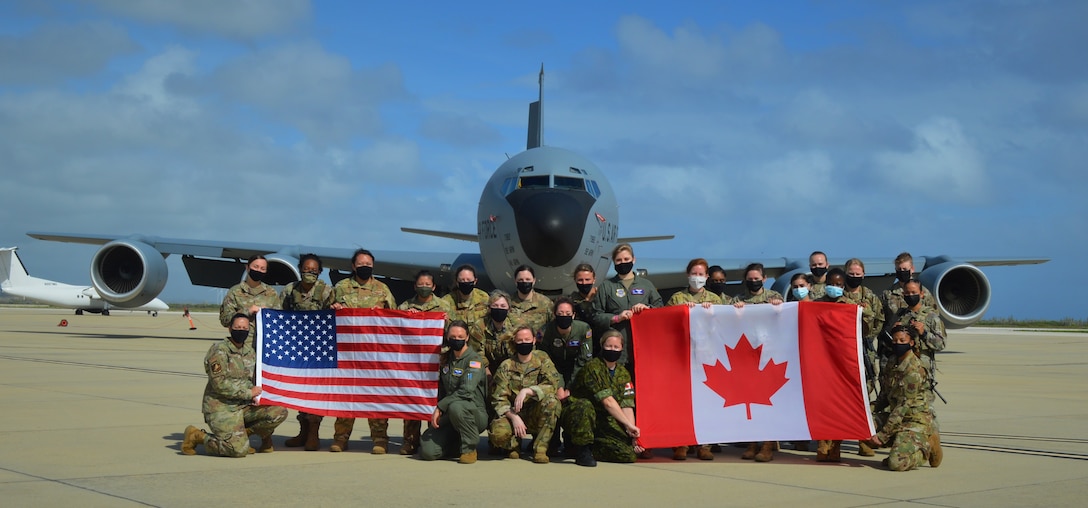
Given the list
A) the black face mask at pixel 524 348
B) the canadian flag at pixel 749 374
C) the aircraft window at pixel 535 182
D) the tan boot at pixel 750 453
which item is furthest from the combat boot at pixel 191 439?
the aircraft window at pixel 535 182

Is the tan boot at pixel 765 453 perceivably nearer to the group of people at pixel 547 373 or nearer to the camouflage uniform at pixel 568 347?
the group of people at pixel 547 373

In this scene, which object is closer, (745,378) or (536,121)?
(745,378)

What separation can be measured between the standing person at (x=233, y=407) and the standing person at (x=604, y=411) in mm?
2419

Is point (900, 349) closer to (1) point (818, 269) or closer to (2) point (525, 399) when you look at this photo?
(1) point (818, 269)

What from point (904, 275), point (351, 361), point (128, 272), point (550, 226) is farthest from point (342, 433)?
point (128, 272)

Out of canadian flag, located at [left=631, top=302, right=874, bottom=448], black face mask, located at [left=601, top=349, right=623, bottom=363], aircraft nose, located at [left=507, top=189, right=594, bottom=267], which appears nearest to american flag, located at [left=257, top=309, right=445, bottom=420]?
black face mask, located at [left=601, top=349, right=623, bottom=363]

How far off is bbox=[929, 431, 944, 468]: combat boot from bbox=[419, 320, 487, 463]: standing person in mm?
3428

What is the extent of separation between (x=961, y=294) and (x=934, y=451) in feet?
48.6

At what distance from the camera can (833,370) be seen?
803 cm

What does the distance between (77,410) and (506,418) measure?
5100mm

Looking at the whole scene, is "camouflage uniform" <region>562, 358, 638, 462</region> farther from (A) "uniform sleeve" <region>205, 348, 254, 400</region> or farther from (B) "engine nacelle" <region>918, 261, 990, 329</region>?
(B) "engine nacelle" <region>918, 261, 990, 329</region>

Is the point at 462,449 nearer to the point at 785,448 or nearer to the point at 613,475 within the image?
the point at 613,475

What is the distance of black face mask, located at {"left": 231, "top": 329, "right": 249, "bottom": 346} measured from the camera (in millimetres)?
7935

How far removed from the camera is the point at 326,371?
856cm
